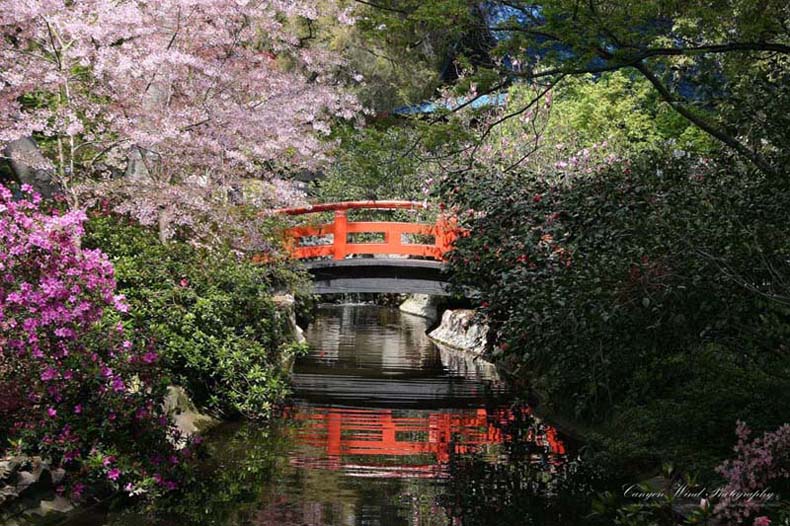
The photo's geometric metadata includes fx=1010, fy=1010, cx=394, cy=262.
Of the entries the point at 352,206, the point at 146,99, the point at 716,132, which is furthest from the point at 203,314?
the point at 352,206

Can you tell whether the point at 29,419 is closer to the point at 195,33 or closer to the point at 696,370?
the point at 696,370

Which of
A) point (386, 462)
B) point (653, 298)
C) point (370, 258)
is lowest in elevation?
point (386, 462)

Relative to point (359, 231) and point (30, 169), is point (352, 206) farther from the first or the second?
point (30, 169)

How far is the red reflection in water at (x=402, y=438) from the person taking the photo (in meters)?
10.2

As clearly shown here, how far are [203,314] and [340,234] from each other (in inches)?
272

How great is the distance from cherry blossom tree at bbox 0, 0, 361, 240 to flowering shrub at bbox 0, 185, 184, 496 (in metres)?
3.17

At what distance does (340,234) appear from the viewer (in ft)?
59.0

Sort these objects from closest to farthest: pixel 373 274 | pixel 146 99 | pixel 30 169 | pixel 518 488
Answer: pixel 518 488 → pixel 30 169 → pixel 146 99 → pixel 373 274

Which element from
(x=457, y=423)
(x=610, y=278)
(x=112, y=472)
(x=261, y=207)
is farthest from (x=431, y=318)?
(x=112, y=472)

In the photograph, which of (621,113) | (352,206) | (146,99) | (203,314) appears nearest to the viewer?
(203,314)

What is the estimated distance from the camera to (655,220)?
9.45 meters

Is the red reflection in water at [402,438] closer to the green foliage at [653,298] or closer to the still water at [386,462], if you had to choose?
the still water at [386,462]

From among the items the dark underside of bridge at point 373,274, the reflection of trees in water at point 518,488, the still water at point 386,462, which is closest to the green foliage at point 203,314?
the still water at point 386,462

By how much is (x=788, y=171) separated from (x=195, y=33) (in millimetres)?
8609
